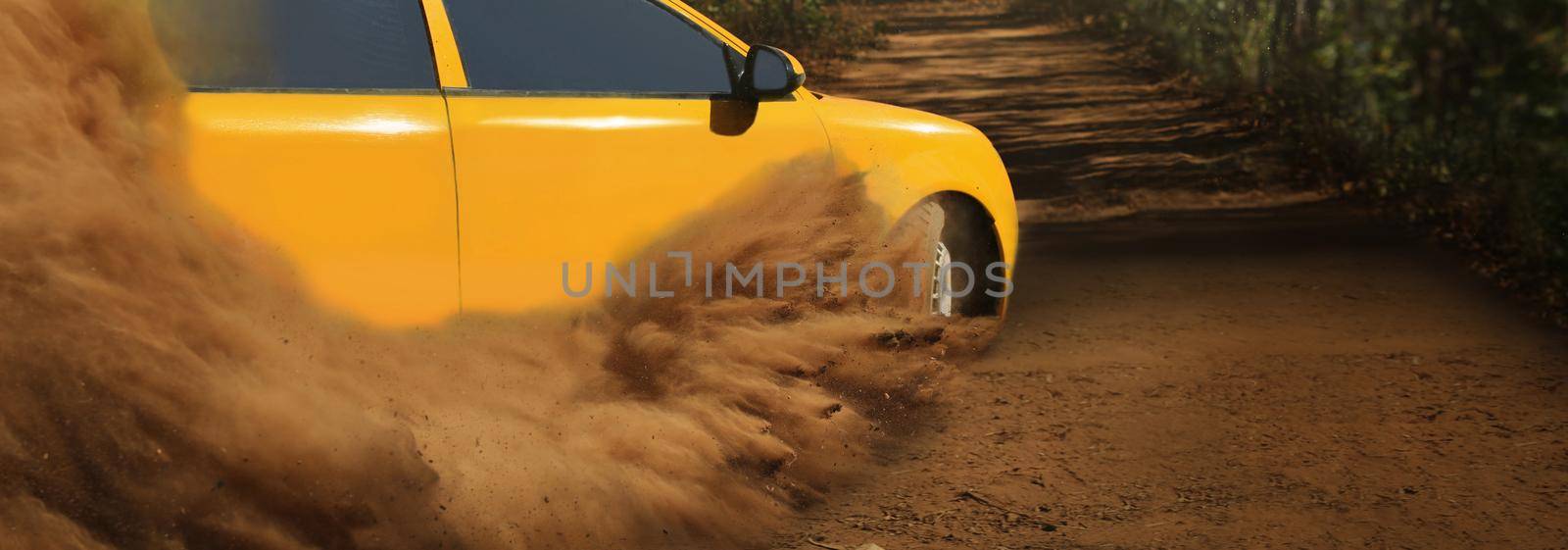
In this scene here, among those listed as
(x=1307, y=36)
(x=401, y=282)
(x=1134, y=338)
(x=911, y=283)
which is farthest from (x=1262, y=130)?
(x=401, y=282)

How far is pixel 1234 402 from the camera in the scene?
558 cm

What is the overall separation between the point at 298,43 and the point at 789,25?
19.6 meters

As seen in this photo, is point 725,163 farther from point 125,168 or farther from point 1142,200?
point 1142,200

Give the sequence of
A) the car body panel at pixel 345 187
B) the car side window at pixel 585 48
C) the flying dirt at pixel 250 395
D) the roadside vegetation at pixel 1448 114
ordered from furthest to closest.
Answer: the roadside vegetation at pixel 1448 114 < the car side window at pixel 585 48 < the car body panel at pixel 345 187 < the flying dirt at pixel 250 395

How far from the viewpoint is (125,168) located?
3.72m

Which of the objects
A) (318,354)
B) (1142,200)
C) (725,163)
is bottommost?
(1142,200)

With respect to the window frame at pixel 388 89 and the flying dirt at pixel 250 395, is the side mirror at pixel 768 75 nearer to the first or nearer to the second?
the flying dirt at pixel 250 395

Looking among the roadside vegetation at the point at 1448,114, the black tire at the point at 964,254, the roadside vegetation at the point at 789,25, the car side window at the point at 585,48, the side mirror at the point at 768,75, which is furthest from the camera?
the roadside vegetation at the point at 789,25

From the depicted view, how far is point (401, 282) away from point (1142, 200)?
7273mm

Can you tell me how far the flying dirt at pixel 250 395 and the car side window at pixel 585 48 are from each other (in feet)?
1.66

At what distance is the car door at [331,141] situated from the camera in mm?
3838

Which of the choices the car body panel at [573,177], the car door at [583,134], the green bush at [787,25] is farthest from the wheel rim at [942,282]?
the green bush at [787,25]

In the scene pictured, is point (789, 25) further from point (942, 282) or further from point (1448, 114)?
point (942, 282)

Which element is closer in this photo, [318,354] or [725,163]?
[318,354]
